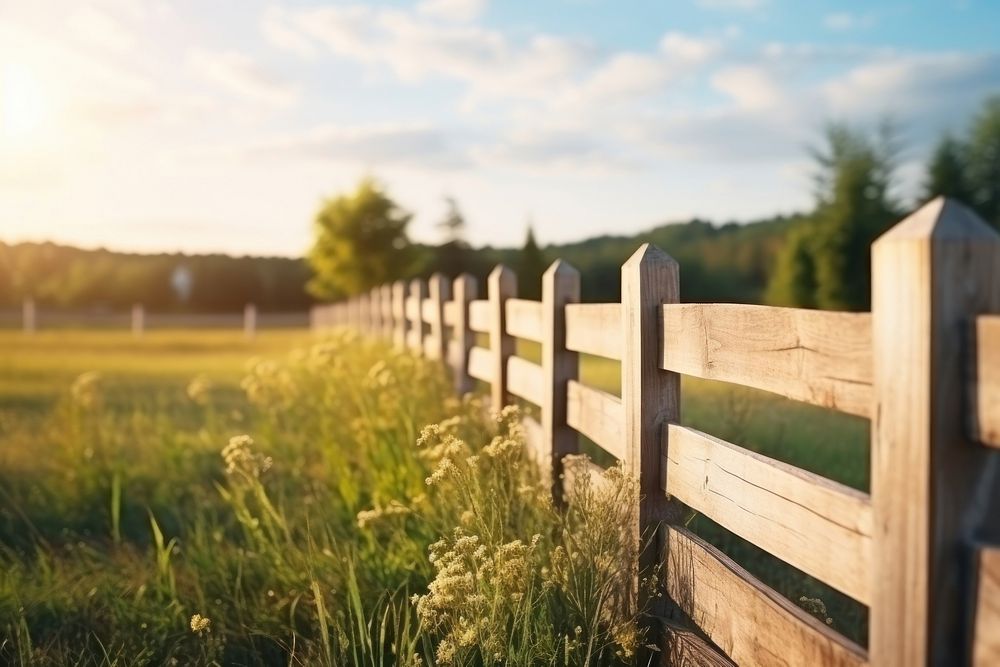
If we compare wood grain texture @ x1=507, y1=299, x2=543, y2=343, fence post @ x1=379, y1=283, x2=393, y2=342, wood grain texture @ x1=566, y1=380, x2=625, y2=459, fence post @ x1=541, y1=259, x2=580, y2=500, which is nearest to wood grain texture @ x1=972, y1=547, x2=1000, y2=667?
wood grain texture @ x1=566, y1=380, x2=625, y2=459

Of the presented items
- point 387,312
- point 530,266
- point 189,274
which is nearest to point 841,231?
point 530,266

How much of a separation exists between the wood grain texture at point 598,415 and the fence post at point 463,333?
112 inches

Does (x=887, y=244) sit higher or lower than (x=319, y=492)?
higher

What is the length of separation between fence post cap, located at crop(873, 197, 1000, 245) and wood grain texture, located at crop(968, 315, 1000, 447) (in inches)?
6.2

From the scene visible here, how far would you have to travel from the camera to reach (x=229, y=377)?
1998 centimetres

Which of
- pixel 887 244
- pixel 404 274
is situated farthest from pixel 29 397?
pixel 404 274

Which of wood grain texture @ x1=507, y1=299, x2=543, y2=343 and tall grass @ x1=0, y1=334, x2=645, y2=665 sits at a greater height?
wood grain texture @ x1=507, y1=299, x2=543, y2=343

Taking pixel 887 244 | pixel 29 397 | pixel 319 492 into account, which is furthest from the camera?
pixel 29 397

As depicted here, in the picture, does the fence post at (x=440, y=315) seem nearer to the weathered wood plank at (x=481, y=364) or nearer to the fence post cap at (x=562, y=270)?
the weathered wood plank at (x=481, y=364)

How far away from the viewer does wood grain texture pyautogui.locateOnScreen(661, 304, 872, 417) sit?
7.14 feet

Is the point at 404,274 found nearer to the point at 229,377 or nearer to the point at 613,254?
the point at 613,254

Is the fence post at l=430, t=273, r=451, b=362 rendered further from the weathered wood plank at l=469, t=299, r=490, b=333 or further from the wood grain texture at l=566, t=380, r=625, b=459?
the wood grain texture at l=566, t=380, r=625, b=459

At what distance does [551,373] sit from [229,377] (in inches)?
638

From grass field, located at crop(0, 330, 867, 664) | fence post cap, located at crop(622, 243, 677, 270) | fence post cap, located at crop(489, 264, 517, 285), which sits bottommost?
grass field, located at crop(0, 330, 867, 664)
